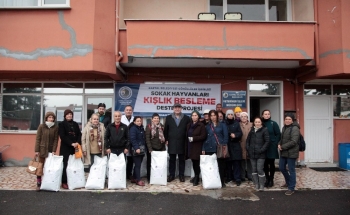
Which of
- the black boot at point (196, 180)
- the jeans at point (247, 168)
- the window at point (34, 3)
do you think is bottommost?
the black boot at point (196, 180)

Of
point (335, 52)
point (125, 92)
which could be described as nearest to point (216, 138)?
point (125, 92)

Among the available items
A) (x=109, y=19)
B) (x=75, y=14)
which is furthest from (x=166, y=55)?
(x=75, y=14)

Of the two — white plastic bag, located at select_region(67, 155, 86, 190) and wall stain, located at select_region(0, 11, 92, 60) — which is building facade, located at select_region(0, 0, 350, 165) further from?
white plastic bag, located at select_region(67, 155, 86, 190)

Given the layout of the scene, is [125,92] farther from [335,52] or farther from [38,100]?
[335,52]

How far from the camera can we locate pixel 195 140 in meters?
5.65

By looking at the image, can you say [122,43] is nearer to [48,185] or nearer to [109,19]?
[109,19]

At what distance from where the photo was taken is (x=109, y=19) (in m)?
6.89

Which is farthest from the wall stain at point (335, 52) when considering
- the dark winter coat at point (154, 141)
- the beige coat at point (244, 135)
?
the dark winter coat at point (154, 141)

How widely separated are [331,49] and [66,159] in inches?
286

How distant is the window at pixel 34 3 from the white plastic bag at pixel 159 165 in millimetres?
4660

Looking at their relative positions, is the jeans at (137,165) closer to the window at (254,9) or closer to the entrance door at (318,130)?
the window at (254,9)

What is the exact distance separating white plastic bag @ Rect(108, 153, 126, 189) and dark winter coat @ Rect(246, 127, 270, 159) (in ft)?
9.40

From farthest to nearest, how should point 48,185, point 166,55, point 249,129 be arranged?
point 166,55, point 249,129, point 48,185

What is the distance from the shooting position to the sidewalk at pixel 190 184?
5.63 metres
